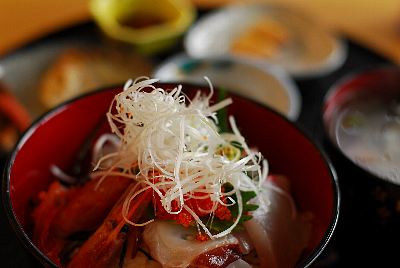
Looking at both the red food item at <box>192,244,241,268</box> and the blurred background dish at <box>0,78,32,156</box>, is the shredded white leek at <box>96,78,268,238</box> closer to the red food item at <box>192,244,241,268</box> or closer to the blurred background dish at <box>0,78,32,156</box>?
the red food item at <box>192,244,241,268</box>

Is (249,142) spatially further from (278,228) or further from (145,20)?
(145,20)

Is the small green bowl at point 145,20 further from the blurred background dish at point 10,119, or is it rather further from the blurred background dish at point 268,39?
the blurred background dish at point 10,119

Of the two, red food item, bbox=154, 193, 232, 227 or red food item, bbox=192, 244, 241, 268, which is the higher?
red food item, bbox=154, 193, 232, 227

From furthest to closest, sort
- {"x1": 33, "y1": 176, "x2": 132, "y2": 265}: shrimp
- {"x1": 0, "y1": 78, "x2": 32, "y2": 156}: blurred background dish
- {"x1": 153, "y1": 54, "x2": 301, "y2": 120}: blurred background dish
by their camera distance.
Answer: {"x1": 153, "y1": 54, "x2": 301, "y2": 120}: blurred background dish < {"x1": 0, "y1": 78, "x2": 32, "y2": 156}: blurred background dish < {"x1": 33, "y1": 176, "x2": 132, "y2": 265}: shrimp

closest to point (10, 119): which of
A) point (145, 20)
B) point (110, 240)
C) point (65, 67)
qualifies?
point (65, 67)

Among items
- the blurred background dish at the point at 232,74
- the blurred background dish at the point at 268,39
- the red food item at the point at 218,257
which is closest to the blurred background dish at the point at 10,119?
the blurred background dish at the point at 232,74

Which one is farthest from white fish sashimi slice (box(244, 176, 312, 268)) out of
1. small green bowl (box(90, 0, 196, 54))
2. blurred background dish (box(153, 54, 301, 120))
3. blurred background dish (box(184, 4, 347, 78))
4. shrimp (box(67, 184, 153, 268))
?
small green bowl (box(90, 0, 196, 54))

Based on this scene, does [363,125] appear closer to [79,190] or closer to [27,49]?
[79,190]
